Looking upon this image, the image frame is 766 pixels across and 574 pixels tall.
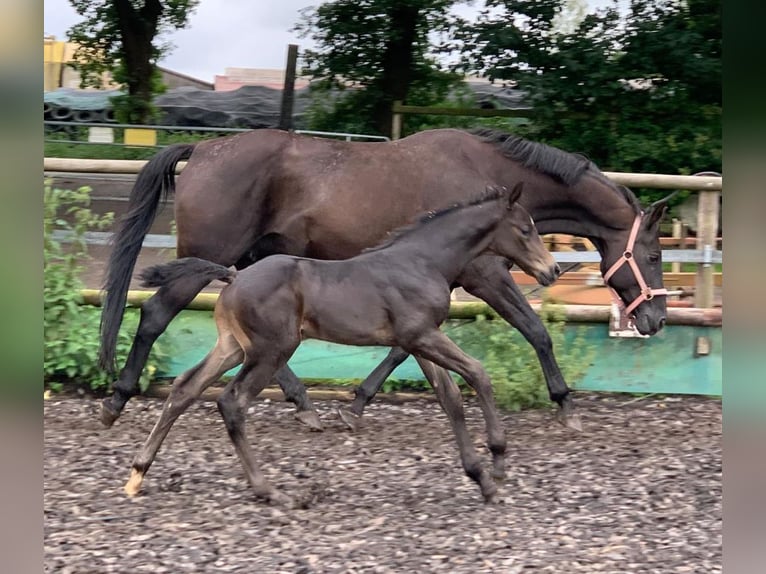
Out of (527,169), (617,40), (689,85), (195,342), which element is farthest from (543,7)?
(195,342)

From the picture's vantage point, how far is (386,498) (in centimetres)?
423

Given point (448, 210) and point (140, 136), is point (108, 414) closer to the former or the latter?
point (448, 210)

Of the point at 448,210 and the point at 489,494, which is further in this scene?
the point at 448,210

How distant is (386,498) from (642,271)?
7.19 ft

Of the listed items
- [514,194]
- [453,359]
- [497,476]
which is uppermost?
[514,194]

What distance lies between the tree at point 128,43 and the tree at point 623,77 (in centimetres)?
420

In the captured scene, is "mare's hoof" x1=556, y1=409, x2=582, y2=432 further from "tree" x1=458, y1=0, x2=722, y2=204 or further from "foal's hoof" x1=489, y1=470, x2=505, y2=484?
"tree" x1=458, y1=0, x2=722, y2=204

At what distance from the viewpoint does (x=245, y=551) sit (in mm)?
3555

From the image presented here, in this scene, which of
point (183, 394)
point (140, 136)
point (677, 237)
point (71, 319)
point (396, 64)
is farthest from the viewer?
point (140, 136)

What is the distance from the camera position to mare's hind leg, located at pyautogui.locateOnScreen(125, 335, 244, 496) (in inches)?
162

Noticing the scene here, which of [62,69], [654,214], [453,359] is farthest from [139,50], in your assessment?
[453,359]

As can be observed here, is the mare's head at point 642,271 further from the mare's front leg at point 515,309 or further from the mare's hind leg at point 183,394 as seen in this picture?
the mare's hind leg at point 183,394

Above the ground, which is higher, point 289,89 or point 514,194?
point 289,89

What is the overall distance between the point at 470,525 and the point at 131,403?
2988 millimetres
